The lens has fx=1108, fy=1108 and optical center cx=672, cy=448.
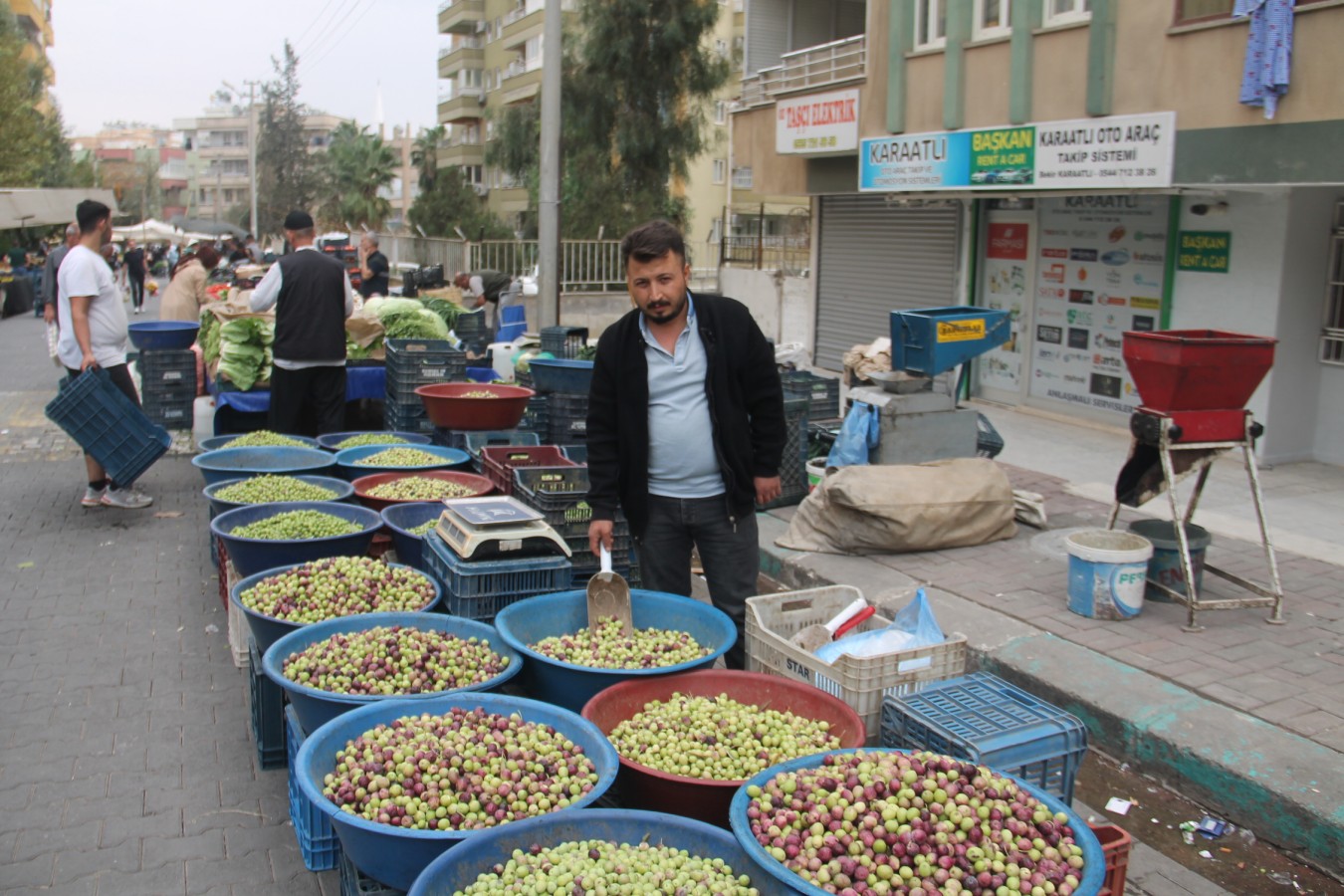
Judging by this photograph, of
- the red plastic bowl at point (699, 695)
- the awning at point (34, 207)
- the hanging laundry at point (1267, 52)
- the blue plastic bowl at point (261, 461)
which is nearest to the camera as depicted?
the red plastic bowl at point (699, 695)

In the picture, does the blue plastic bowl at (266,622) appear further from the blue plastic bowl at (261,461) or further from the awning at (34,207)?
the awning at (34,207)

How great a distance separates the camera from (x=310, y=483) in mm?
6645

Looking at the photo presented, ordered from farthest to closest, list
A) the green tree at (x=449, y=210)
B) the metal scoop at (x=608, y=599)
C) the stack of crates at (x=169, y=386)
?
the green tree at (x=449, y=210)
the stack of crates at (x=169, y=386)
the metal scoop at (x=608, y=599)

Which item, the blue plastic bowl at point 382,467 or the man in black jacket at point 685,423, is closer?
the man in black jacket at point 685,423

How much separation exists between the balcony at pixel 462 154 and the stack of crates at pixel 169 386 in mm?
49465

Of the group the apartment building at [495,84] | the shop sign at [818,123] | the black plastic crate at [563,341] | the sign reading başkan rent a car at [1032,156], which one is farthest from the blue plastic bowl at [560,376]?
the apartment building at [495,84]

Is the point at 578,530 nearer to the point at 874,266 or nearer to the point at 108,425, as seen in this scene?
the point at 108,425

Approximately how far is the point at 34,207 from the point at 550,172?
1801cm

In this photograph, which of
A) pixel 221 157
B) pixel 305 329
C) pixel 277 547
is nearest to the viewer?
pixel 277 547

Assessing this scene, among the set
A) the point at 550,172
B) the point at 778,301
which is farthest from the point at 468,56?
the point at 550,172

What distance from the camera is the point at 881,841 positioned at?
9.01 feet

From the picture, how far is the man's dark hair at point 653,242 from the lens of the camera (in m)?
3.99

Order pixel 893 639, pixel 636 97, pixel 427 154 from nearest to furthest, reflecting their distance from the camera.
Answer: pixel 893 639 < pixel 636 97 < pixel 427 154

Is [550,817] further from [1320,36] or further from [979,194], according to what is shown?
[979,194]
